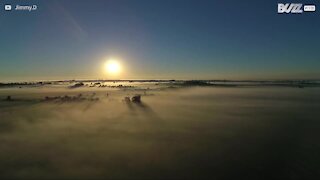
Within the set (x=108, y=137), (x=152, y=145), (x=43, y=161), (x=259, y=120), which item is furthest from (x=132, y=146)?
(x=259, y=120)

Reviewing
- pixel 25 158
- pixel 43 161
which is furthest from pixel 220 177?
pixel 25 158

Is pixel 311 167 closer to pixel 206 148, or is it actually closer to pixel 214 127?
pixel 206 148

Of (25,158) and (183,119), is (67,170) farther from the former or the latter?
(183,119)

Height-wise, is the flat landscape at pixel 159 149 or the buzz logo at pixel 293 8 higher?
the buzz logo at pixel 293 8

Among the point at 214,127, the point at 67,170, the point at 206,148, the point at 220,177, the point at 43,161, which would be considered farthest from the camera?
the point at 214,127

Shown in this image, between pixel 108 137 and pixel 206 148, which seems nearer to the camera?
pixel 206 148

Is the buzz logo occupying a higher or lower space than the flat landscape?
higher

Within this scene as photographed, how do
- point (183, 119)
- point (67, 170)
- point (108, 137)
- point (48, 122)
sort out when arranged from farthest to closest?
point (183, 119) → point (48, 122) → point (108, 137) → point (67, 170)

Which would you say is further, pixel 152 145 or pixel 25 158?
pixel 152 145

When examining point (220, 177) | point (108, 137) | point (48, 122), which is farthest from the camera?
point (48, 122)
